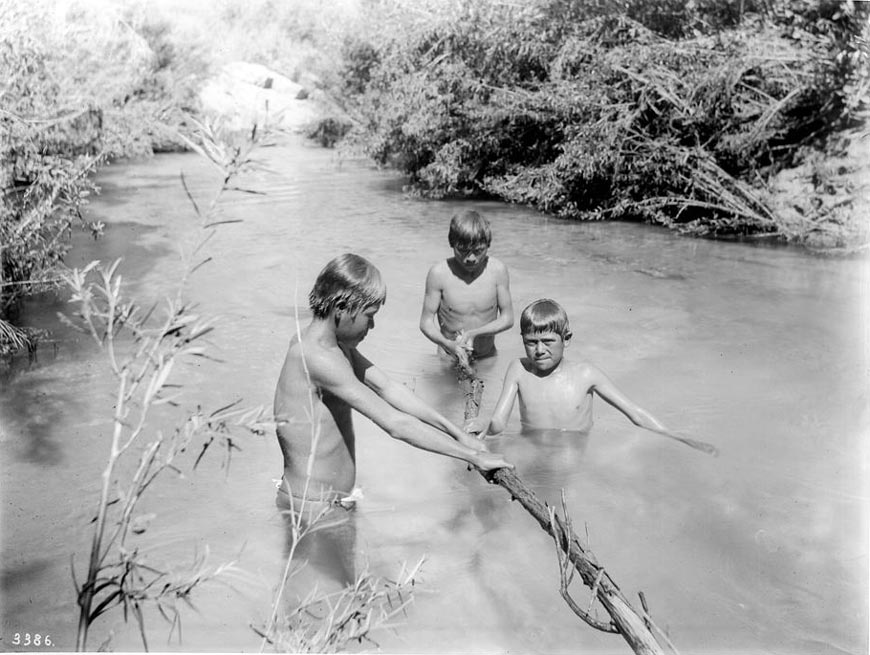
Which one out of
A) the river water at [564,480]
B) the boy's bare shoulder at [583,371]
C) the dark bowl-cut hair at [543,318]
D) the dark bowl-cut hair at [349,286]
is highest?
the dark bowl-cut hair at [349,286]

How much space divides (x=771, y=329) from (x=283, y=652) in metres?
6.31

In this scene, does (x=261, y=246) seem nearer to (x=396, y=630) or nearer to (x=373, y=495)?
(x=373, y=495)

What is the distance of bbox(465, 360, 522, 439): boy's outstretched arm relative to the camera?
16.3 feet

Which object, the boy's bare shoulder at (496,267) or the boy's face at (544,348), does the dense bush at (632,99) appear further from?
the boy's face at (544,348)

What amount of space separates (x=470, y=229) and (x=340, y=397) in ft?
8.46

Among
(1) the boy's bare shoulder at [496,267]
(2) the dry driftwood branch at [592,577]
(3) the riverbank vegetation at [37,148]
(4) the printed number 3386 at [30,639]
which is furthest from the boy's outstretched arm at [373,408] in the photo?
(1) the boy's bare shoulder at [496,267]

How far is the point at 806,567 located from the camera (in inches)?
160

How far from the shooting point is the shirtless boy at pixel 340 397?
3600 mm

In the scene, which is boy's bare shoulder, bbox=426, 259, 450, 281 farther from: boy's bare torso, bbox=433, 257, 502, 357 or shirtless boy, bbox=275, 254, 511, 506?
shirtless boy, bbox=275, 254, 511, 506

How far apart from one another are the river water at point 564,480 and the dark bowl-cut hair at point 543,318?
77cm

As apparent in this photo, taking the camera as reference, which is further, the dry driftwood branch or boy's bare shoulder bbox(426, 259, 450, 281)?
boy's bare shoulder bbox(426, 259, 450, 281)

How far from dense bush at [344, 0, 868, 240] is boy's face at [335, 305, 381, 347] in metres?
7.15

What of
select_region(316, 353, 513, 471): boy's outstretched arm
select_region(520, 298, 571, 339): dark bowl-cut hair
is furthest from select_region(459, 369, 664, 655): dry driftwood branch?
select_region(520, 298, 571, 339): dark bowl-cut hair

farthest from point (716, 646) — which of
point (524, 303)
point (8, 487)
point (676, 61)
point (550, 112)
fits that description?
point (550, 112)
